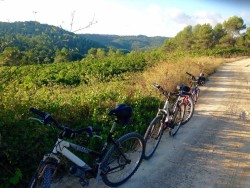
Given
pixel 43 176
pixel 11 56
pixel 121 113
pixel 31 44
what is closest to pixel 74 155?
pixel 43 176

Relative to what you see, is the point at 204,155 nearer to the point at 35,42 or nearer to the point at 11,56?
the point at 35,42

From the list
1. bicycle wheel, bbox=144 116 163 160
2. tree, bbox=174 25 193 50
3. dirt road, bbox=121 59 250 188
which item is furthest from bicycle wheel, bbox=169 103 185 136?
tree, bbox=174 25 193 50

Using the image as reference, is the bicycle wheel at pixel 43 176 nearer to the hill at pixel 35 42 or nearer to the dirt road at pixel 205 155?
the dirt road at pixel 205 155

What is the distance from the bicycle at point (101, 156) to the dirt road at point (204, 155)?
0.26 meters

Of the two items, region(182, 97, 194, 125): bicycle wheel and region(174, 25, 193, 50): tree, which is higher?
region(174, 25, 193, 50): tree

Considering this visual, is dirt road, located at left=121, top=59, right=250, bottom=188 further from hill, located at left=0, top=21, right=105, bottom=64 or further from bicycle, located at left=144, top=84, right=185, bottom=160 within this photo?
hill, located at left=0, top=21, right=105, bottom=64

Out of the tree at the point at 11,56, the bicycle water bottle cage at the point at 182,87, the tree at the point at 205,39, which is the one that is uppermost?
the tree at the point at 205,39

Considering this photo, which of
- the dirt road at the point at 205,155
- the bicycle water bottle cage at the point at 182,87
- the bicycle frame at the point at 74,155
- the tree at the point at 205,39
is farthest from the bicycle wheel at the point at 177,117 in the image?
the tree at the point at 205,39

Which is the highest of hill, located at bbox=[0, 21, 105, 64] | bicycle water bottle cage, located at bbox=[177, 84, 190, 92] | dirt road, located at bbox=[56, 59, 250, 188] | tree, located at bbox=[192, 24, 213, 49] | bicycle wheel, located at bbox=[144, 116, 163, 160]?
tree, located at bbox=[192, 24, 213, 49]

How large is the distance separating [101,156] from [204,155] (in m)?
2.51

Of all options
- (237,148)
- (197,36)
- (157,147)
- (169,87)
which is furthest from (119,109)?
(197,36)

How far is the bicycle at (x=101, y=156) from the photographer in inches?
111

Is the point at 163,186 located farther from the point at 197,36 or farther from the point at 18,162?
the point at 197,36

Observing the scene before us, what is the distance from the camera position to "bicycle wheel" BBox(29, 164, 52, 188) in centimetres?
281
